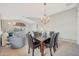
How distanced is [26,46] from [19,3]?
0.69 m

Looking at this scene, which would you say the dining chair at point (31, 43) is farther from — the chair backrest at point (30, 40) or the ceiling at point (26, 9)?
the ceiling at point (26, 9)

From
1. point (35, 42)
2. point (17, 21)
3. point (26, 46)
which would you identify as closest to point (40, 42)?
point (35, 42)

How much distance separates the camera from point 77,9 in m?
1.70

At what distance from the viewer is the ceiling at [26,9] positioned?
176cm

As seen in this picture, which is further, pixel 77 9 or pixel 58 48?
pixel 58 48

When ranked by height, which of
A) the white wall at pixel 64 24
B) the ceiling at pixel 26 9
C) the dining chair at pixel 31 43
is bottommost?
the dining chair at pixel 31 43

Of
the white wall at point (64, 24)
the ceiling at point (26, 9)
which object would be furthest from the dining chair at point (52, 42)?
the ceiling at point (26, 9)

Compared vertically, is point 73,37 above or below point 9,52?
above

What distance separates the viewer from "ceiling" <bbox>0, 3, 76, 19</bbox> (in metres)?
1.76

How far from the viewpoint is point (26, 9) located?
178cm

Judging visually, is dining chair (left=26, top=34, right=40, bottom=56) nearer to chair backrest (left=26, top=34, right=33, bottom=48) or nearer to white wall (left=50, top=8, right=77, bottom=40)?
chair backrest (left=26, top=34, right=33, bottom=48)

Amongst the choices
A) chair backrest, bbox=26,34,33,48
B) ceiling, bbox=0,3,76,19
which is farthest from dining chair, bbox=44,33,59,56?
ceiling, bbox=0,3,76,19

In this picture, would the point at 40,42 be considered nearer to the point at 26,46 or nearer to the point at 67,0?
the point at 26,46

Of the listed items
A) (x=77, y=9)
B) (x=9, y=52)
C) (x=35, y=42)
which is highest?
(x=77, y=9)
